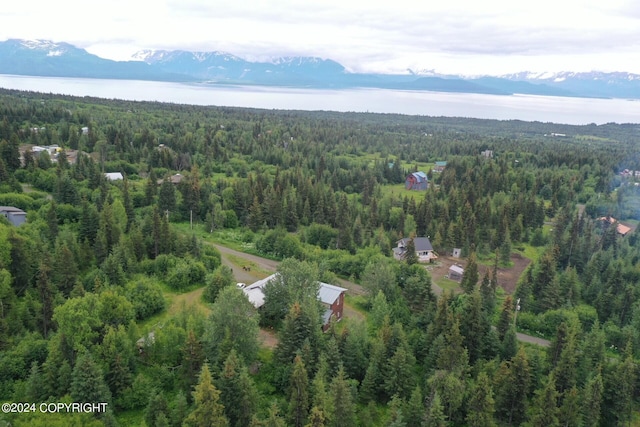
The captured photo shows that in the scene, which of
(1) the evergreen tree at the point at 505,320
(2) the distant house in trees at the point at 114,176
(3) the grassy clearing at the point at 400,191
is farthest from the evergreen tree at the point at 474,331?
(2) the distant house in trees at the point at 114,176

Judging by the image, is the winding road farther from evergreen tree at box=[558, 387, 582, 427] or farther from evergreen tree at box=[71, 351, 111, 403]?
evergreen tree at box=[71, 351, 111, 403]

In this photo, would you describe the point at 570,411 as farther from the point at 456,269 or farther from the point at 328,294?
the point at 456,269

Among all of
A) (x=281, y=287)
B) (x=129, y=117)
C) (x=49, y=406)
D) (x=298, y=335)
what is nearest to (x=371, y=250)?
(x=281, y=287)

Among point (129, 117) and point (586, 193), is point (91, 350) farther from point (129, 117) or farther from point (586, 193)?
→ point (129, 117)

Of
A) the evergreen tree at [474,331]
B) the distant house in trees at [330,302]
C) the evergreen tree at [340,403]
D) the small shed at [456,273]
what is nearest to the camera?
the evergreen tree at [340,403]

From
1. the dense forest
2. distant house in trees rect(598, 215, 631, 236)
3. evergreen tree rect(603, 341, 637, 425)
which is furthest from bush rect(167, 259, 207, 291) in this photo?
distant house in trees rect(598, 215, 631, 236)

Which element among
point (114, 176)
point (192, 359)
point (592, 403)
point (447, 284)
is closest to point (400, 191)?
point (447, 284)

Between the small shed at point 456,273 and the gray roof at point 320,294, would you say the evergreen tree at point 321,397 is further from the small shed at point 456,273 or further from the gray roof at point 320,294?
the small shed at point 456,273
